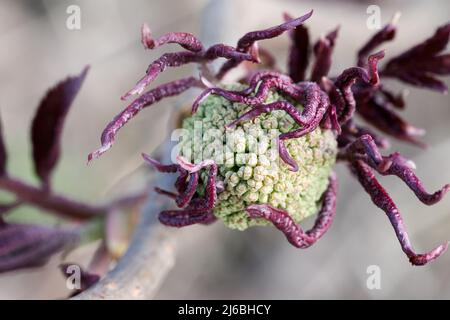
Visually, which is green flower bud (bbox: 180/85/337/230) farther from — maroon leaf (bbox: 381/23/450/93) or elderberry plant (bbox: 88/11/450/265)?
maroon leaf (bbox: 381/23/450/93)

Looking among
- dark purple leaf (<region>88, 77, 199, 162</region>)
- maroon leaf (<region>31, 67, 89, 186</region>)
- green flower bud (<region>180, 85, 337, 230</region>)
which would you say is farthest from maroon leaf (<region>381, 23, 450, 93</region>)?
maroon leaf (<region>31, 67, 89, 186</region>)

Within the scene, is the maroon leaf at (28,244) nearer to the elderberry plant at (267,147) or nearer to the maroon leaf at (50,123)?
the maroon leaf at (50,123)

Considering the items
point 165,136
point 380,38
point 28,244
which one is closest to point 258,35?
point 380,38

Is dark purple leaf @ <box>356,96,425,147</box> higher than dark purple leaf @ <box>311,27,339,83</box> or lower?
lower

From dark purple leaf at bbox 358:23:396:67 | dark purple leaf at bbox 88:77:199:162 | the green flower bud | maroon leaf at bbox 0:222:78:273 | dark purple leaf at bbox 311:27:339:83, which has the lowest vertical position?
maroon leaf at bbox 0:222:78:273

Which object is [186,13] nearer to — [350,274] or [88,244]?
[350,274]

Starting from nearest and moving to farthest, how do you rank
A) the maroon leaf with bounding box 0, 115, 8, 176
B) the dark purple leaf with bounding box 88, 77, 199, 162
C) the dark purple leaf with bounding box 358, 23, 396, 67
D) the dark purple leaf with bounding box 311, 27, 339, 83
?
the dark purple leaf with bounding box 88, 77, 199, 162
the dark purple leaf with bounding box 311, 27, 339, 83
the dark purple leaf with bounding box 358, 23, 396, 67
the maroon leaf with bounding box 0, 115, 8, 176
